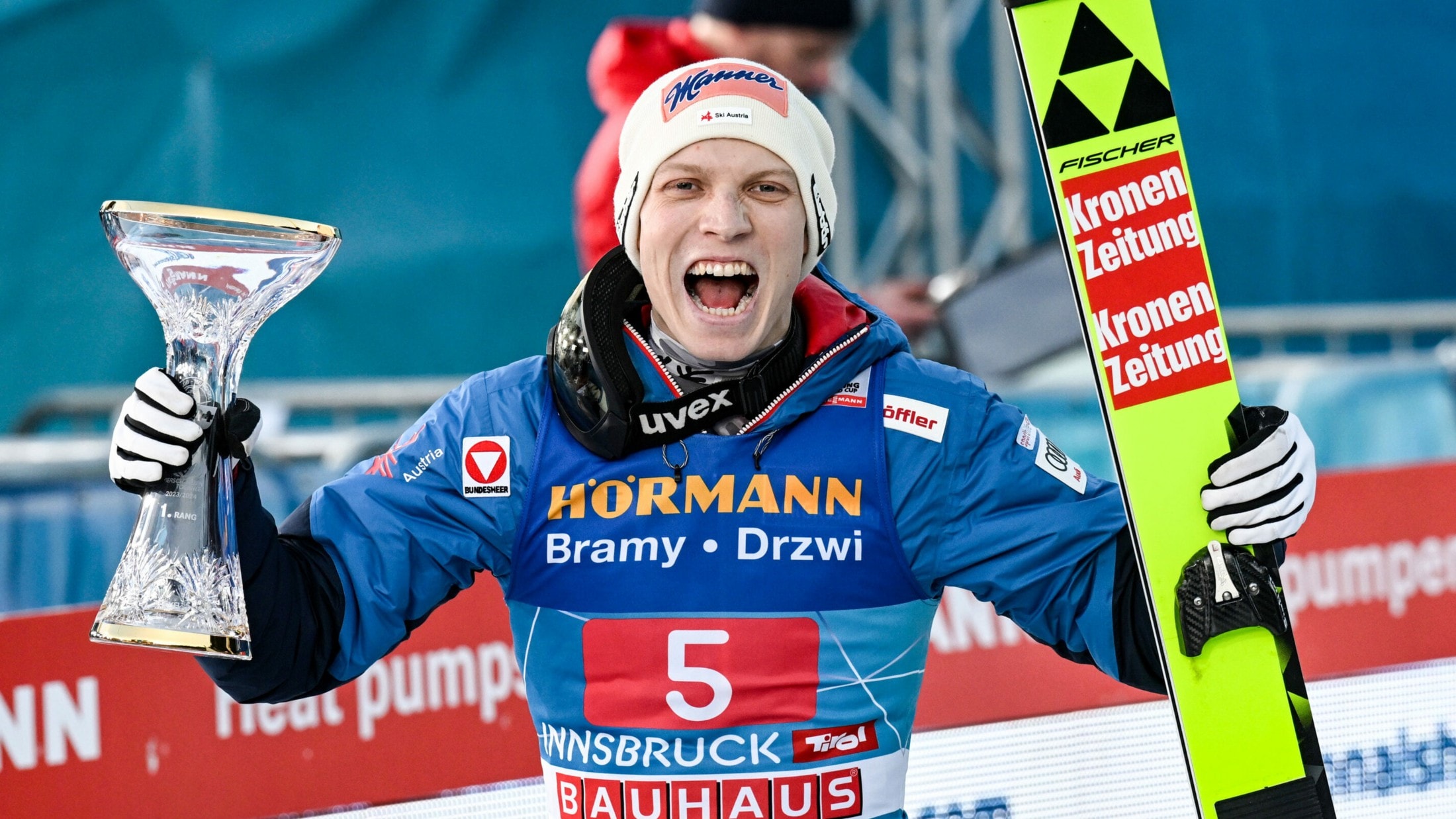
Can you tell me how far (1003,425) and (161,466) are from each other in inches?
50.0

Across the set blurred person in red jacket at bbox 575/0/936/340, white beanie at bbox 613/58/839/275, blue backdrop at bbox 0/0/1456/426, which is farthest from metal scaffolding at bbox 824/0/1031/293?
white beanie at bbox 613/58/839/275

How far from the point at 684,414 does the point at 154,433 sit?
79cm

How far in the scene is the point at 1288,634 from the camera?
256cm

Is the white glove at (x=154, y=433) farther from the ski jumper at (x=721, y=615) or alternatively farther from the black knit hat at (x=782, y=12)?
the black knit hat at (x=782, y=12)

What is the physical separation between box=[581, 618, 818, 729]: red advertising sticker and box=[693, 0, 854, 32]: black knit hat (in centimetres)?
229

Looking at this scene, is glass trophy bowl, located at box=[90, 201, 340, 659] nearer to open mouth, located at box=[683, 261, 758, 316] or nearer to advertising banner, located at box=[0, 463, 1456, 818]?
open mouth, located at box=[683, 261, 758, 316]

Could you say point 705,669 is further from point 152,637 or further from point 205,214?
point 205,214

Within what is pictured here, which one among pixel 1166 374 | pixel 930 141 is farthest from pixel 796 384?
pixel 930 141

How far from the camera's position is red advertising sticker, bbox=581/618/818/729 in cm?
245

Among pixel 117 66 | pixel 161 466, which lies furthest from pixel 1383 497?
pixel 117 66

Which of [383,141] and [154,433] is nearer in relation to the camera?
[154,433]

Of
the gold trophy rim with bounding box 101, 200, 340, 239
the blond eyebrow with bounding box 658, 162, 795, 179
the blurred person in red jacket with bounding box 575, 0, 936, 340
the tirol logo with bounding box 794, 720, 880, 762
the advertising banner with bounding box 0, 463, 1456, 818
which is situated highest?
the blurred person in red jacket with bounding box 575, 0, 936, 340

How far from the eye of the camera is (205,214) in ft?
7.23

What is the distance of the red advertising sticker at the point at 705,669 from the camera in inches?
96.5
